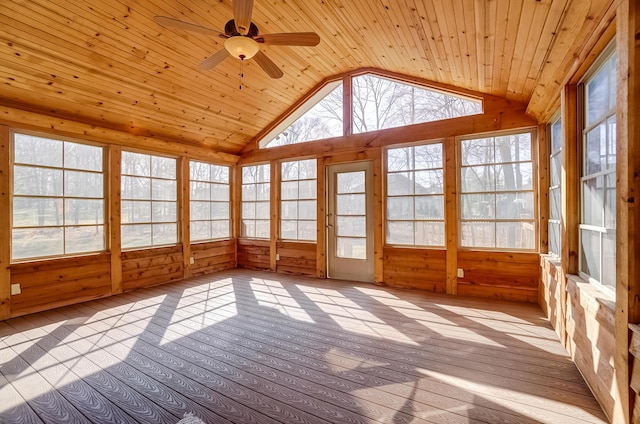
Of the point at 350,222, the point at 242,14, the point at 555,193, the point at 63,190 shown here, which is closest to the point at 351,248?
the point at 350,222

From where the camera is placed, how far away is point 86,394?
6.38 feet

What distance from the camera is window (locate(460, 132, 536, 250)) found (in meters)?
3.83

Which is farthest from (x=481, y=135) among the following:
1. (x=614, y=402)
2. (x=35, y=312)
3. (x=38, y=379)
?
(x=35, y=312)

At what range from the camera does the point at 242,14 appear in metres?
2.13

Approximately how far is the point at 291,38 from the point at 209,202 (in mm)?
3984

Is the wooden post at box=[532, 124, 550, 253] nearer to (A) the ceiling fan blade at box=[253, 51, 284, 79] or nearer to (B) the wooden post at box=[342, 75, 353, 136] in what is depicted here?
(B) the wooden post at box=[342, 75, 353, 136]

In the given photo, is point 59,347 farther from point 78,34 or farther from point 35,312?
point 78,34

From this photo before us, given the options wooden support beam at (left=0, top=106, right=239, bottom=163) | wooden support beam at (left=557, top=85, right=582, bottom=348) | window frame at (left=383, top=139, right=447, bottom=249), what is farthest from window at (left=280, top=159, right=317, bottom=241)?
wooden support beam at (left=557, top=85, right=582, bottom=348)

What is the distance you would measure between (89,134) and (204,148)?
177cm

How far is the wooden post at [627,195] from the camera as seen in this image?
1438 millimetres

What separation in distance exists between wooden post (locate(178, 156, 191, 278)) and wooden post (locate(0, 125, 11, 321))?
214 centimetres

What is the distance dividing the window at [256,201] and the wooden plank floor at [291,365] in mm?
2404

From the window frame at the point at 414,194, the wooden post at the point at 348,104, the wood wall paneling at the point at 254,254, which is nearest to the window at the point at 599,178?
the window frame at the point at 414,194

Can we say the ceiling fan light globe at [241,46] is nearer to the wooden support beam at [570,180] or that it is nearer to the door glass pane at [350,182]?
the wooden support beam at [570,180]
